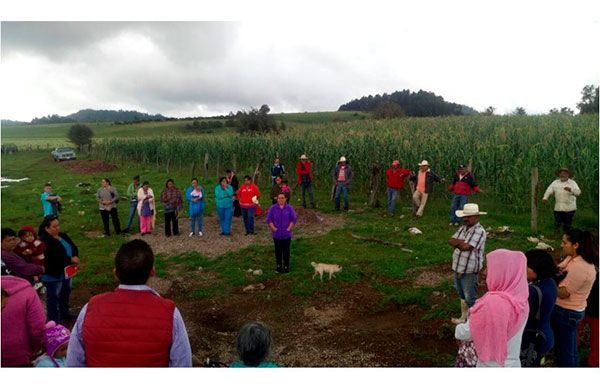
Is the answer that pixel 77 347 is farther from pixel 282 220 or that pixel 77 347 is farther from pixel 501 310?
pixel 282 220

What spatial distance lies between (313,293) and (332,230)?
497 cm

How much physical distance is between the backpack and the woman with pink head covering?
54cm

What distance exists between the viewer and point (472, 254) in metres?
5.89

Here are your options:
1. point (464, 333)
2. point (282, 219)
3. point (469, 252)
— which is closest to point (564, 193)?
point (469, 252)

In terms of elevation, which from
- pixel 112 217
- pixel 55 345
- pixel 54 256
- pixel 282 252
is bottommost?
pixel 282 252

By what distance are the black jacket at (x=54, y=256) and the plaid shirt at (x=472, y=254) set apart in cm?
564

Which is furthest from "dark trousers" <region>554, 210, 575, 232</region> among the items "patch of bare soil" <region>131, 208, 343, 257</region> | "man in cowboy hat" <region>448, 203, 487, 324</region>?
"man in cowboy hat" <region>448, 203, 487, 324</region>

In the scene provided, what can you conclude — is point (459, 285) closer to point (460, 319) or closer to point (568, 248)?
point (460, 319)

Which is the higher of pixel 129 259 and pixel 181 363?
pixel 129 259

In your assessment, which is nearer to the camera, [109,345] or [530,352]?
[109,345]

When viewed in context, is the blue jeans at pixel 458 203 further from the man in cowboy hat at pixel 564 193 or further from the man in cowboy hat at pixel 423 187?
the man in cowboy hat at pixel 564 193

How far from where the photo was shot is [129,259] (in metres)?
2.82

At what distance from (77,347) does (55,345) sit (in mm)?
1457

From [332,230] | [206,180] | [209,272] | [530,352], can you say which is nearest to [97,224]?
[209,272]
